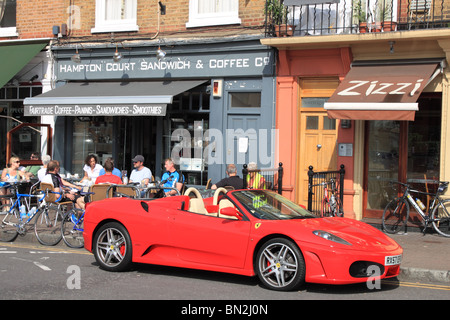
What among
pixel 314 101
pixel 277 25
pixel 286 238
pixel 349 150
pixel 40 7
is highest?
pixel 40 7

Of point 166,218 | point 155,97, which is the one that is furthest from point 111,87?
point 166,218

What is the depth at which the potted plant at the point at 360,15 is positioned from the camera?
1195cm

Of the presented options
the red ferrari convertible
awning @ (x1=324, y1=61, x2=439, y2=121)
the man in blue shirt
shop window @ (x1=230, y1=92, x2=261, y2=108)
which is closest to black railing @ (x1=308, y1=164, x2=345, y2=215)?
awning @ (x1=324, y1=61, x2=439, y2=121)

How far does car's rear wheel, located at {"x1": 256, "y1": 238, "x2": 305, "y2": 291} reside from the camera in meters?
6.63

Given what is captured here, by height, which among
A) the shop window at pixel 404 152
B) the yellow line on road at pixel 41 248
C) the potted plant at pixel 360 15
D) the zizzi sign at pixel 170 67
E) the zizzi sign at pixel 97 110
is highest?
the potted plant at pixel 360 15

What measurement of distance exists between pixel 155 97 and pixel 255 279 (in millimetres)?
6866

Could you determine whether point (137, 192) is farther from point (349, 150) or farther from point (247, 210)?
point (349, 150)

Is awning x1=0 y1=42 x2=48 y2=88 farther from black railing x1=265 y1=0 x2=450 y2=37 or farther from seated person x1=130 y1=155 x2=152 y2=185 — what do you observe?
black railing x1=265 y1=0 x2=450 y2=37

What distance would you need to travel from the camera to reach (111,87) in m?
14.7

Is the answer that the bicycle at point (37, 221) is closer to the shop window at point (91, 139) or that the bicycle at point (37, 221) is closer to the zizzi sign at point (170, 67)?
the shop window at point (91, 139)

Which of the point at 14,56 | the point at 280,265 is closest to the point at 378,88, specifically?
the point at 280,265

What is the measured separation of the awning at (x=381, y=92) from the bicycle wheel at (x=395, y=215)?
1.83 m

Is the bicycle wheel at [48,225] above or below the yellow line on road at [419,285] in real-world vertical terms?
above

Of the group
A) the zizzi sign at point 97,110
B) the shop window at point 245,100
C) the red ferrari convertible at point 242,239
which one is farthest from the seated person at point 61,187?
the shop window at point 245,100
